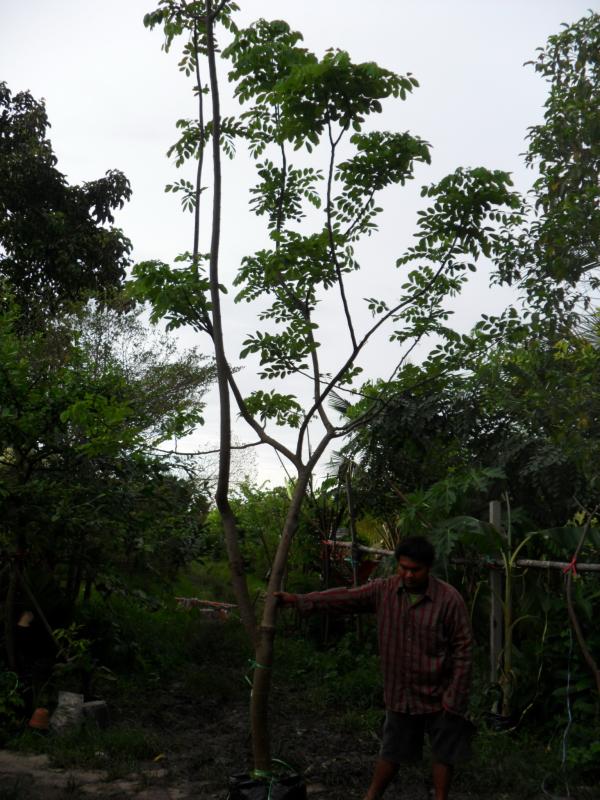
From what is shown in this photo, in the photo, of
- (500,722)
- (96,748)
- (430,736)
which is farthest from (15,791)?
(500,722)

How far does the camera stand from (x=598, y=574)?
6.25 m

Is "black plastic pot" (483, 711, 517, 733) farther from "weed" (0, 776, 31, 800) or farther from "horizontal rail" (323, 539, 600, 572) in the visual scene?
"weed" (0, 776, 31, 800)

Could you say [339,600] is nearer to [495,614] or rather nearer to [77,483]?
[495,614]

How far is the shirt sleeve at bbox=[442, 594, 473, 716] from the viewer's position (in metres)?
4.04

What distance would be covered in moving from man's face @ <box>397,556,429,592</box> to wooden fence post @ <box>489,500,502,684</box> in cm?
248

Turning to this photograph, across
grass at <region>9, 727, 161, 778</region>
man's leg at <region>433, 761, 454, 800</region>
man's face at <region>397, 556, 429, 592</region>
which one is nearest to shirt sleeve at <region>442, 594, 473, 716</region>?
man's face at <region>397, 556, 429, 592</region>

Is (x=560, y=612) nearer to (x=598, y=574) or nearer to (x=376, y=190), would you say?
(x=598, y=574)

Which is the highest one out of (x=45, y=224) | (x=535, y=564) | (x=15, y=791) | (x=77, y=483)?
(x=45, y=224)

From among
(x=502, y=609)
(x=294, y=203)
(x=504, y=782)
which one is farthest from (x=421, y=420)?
(x=504, y=782)

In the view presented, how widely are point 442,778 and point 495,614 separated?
2.51 meters

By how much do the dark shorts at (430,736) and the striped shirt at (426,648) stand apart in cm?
7

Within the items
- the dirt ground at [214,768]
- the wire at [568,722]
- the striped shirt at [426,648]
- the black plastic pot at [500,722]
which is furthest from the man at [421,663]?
the black plastic pot at [500,722]

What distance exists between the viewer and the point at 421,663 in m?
4.13

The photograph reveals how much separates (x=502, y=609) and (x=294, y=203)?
11.2 ft
